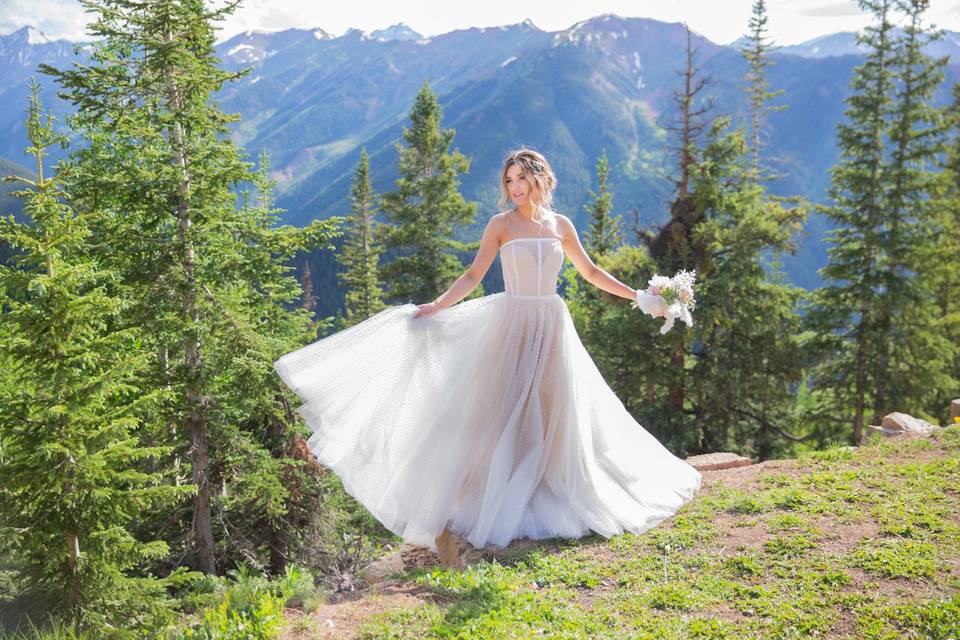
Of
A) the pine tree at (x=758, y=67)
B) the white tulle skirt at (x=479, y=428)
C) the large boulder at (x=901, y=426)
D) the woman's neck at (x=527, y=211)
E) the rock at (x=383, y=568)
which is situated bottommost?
the rock at (x=383, y=568)

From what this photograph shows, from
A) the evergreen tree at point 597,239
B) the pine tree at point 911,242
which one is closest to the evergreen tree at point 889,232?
the pine tree at point 911,242

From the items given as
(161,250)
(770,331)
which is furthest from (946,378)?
(161,250)

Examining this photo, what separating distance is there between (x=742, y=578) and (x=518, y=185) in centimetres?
378

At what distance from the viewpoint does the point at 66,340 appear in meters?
6.79

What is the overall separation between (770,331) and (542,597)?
19253 mm

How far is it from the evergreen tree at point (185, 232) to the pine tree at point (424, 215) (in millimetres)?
15353

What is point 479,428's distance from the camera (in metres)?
6.08

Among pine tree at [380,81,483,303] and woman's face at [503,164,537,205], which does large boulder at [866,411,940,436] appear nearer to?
woman's face at [503,164,537,205]

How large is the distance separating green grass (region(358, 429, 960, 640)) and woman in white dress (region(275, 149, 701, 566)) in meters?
0.41

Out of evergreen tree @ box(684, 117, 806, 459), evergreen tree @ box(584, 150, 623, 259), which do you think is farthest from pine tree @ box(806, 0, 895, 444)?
evergreen tree @ box(584, 150, 623, 259)

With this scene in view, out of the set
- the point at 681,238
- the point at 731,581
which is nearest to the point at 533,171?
the point at 731,581

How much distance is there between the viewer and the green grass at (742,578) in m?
4.25

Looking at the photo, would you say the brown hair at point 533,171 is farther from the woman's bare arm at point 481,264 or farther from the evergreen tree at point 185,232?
the evergreen tree at point 185,232

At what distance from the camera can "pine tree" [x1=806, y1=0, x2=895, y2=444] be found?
21.7 meters
